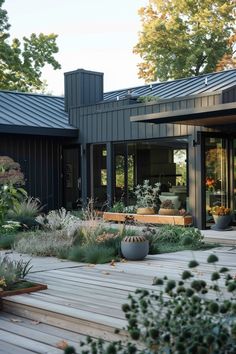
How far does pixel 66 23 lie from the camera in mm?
24344

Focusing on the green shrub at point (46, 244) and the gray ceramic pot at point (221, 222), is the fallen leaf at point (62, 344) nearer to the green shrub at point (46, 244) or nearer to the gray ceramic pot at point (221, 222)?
the green shrub at point (46, 244)

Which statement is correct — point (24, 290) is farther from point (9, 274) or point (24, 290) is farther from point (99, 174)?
point (99, 174)

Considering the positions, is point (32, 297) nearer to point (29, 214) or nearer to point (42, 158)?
point (29, 214)

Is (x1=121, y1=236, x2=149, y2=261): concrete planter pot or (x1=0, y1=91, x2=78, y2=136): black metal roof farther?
(x1=0, y1=91, x2=78, y2=136): black metal roof

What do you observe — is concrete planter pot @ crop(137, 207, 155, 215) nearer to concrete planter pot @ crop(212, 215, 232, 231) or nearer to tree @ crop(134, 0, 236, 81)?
concrete planter pot @ crop(212, 215, 232, 231)

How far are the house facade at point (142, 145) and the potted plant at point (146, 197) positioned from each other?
17 centimetres

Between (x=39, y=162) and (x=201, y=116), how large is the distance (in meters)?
5.83

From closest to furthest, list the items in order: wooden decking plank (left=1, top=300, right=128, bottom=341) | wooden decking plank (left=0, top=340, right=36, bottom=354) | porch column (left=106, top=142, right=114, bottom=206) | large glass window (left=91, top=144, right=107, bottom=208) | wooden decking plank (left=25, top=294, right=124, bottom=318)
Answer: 1. wooden decking plank (left=0, top=340, right=36, bottom=354)
2. wooden decking plank (left=1, top=300, right=128, bottom=341)
3. wooden decking plank (left=25, top=294, right=124, bottom=318)
4. porch column (left=106, top=142, right=114, bottom=206)
5. large glass window (left=91, top=144, right=107, bottom=208)

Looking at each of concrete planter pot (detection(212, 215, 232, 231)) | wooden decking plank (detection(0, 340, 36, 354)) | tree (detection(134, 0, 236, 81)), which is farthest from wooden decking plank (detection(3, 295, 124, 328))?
tree (detection(134, 0, 236, 81))

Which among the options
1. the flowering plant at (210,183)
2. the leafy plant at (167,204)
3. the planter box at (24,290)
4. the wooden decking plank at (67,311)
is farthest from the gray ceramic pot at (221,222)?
the wooden decking plank at (67,311)

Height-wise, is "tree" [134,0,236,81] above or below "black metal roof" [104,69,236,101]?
above

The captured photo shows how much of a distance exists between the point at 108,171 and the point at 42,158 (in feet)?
6.90

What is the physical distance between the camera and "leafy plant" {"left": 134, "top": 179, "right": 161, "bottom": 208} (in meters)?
11.8

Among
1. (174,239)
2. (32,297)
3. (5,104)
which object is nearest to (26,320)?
(32,297)
